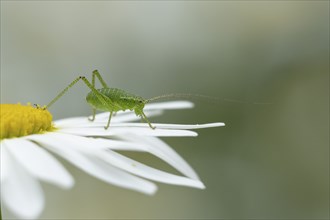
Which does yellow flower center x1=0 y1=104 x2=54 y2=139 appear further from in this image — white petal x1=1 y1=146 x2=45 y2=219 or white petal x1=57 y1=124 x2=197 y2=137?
white petal x1=1 y1=146 x2=45 y2=219

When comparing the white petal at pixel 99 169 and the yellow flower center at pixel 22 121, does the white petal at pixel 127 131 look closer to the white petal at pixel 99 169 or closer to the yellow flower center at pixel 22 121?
the yellow flower center at pixel 22 121

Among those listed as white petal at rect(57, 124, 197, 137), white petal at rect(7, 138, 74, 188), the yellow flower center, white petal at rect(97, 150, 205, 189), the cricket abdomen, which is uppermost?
the cricket abdomen

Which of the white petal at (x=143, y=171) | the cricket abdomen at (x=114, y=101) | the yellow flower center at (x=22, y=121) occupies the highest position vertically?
the cricket abdomen at (x=114, y=101)

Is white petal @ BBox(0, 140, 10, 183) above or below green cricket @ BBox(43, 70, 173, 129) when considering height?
below

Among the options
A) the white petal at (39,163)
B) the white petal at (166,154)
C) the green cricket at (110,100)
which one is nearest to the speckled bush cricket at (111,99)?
the green cricket at (110,100)

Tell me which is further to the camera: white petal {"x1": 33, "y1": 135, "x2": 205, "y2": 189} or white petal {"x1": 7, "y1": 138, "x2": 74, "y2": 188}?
white petal {"x1": 33, "y1": 135, "x2": 205, "y2": 189}

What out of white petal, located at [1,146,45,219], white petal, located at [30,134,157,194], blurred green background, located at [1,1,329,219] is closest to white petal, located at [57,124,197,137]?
white petal, located at [30,134,157,194]

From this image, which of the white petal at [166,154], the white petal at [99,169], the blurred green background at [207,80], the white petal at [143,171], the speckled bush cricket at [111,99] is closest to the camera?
the white petal at [99,169]

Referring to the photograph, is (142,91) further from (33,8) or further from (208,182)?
(33,8)
